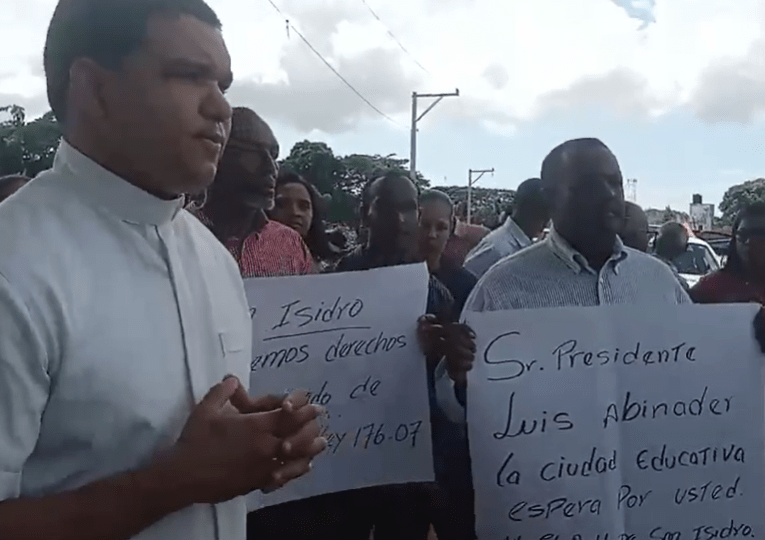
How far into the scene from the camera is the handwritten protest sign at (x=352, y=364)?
228 centimetres

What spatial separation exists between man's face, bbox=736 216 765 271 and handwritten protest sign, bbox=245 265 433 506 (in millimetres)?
1642

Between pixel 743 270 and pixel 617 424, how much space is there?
55.7 inches

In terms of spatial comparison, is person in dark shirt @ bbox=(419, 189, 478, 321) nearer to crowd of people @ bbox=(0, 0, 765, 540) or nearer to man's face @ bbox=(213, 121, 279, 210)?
man's face @ bbox=(213, 121, 279, 210)

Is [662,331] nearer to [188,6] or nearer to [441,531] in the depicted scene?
[441,531]

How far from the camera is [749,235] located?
3.36m

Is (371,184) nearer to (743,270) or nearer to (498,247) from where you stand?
(743,270)

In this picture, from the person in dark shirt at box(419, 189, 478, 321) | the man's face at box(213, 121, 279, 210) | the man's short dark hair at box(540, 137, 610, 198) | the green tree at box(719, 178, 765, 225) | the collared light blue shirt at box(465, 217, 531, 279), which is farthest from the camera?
the green tree at box(719, 178, 765, 225)

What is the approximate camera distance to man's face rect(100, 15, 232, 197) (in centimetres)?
109

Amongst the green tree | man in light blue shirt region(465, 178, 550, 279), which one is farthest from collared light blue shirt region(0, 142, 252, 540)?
the green tree

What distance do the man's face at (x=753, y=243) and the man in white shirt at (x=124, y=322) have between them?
8.98 feet

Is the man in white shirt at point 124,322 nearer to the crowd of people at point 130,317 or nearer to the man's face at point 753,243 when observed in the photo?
the crowd of people at point 130,317

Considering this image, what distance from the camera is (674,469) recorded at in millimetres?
2328

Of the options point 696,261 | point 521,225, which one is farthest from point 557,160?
point 696,261

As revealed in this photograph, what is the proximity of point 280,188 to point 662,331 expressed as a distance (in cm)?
204
